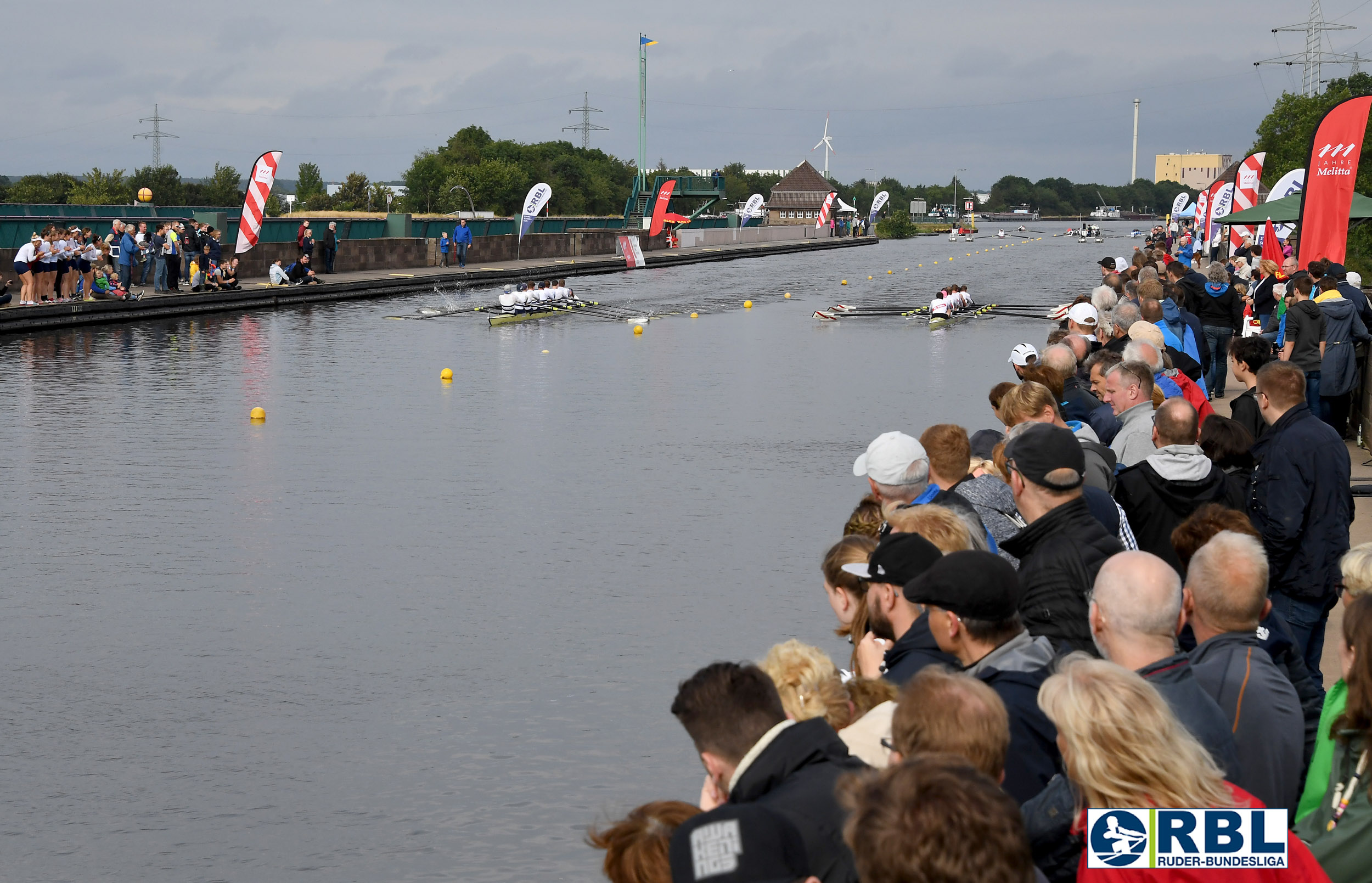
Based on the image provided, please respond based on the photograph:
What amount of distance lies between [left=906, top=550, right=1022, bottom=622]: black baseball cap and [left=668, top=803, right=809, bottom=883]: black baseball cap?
1.34 meters

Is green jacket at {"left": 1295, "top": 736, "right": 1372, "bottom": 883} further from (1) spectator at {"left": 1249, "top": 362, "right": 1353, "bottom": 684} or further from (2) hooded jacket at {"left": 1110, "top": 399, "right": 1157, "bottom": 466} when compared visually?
(2) hooded jacket at {"left": 1110, "top": 399, "right": 1157, "bottom": 466}

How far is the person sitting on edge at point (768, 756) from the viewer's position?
9.80 ft

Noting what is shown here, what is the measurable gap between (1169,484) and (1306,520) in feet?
2.28

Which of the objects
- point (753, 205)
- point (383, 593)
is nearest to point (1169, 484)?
point (383, 593)

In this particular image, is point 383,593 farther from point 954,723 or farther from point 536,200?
point 536,200

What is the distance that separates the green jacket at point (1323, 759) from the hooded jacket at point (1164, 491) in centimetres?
272

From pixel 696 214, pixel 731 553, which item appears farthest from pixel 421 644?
pixel 696 214

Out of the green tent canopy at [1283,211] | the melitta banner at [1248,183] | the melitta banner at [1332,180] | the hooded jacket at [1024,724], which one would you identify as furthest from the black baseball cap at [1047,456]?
the melitta banner at [1248,183]

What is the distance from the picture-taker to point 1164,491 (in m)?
6.46

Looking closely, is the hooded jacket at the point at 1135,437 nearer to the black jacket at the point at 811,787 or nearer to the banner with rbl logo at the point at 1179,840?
the banner with rbl logo at the point at 1179,840

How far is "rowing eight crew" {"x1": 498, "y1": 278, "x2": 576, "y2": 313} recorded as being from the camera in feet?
104

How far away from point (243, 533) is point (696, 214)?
3570 inches

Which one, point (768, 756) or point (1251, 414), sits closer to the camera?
point (768, 756)

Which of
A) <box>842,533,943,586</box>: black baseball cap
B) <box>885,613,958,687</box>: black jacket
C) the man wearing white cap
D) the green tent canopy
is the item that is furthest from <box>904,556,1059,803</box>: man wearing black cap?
the green tent canopy
